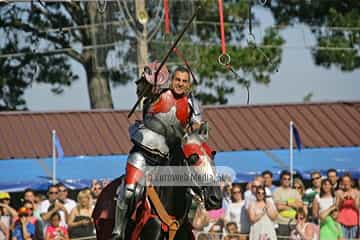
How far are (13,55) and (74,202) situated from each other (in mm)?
9117

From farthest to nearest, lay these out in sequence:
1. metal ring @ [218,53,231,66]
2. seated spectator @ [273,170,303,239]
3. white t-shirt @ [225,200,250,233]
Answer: seated spectator @ [273,170,303,239]
white t-shirt @ [225,200,250,233]
metal ring @ [218,53,231,66]

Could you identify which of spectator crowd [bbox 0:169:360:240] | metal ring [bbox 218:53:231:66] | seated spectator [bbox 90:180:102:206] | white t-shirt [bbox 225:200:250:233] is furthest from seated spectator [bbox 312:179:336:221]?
metal ring [bbox 218:53:231:66]

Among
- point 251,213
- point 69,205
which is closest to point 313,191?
point 251,213

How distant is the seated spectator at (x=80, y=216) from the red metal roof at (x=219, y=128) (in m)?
3.78

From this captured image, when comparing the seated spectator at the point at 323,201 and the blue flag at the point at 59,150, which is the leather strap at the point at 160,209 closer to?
the seated spectator at the point at 323,201

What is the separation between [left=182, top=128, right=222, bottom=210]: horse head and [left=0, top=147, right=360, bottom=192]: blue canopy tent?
6.34 m

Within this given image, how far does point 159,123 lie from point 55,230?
514 cm

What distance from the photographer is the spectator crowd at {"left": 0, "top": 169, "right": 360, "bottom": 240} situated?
14695 mm

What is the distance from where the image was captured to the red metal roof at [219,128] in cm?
1912

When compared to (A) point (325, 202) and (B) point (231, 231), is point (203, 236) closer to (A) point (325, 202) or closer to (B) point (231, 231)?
(B) point (231, 231)

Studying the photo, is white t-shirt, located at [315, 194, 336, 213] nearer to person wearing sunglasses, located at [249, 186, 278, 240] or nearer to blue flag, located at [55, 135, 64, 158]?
person wearing sunglasses, located at [249, 186, 278, 240]

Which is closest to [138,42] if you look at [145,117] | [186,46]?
[186,46]

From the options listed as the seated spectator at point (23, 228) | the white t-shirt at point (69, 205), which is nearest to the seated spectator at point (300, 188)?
the white t-shirt at point (69, 205)

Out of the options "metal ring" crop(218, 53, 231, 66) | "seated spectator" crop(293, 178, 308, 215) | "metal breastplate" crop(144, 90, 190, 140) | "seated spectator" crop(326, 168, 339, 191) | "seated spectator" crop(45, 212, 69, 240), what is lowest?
A: "seated spectator" crop(45, 212, 69, 240)
